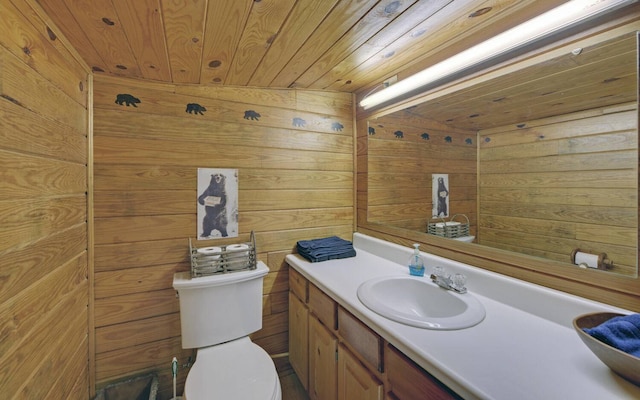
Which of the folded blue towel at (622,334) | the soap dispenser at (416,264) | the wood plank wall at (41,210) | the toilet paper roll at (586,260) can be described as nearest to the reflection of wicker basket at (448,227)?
the soap dispenser at (416,264)

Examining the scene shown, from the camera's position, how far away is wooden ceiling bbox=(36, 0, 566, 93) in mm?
965

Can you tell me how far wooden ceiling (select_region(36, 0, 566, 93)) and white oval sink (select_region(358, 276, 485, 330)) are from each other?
1100mm

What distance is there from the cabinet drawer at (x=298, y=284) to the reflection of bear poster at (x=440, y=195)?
0.84 meters

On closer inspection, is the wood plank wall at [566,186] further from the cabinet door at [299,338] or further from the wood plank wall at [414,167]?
the cabinet door at [299,338]

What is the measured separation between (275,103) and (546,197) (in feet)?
4.97

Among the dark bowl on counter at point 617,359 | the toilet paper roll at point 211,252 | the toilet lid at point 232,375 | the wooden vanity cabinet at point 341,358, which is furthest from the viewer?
the toilet paper roll at point 211,252

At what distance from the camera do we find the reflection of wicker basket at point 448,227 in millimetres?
1339

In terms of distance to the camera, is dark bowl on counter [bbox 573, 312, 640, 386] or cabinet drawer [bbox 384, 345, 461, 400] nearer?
dark bowl on counter [bbox 573, 312, 640, 386]

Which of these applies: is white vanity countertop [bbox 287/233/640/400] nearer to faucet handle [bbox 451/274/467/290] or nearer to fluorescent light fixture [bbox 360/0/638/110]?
faucet handle [bbox 451/274/467/290]

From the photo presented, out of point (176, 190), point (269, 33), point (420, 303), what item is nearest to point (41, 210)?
point (176, 190)

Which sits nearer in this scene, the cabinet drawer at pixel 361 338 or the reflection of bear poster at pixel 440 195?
the cabinet drawer at pixel 361 338

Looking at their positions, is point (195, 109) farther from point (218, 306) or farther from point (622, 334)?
point (622, 334)

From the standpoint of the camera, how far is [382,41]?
125cm

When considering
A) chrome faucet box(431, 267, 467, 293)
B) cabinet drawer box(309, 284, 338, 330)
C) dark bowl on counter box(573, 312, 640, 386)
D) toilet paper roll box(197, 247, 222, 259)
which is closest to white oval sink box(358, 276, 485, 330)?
chrome faucet box(431, 267, 467, 293)
